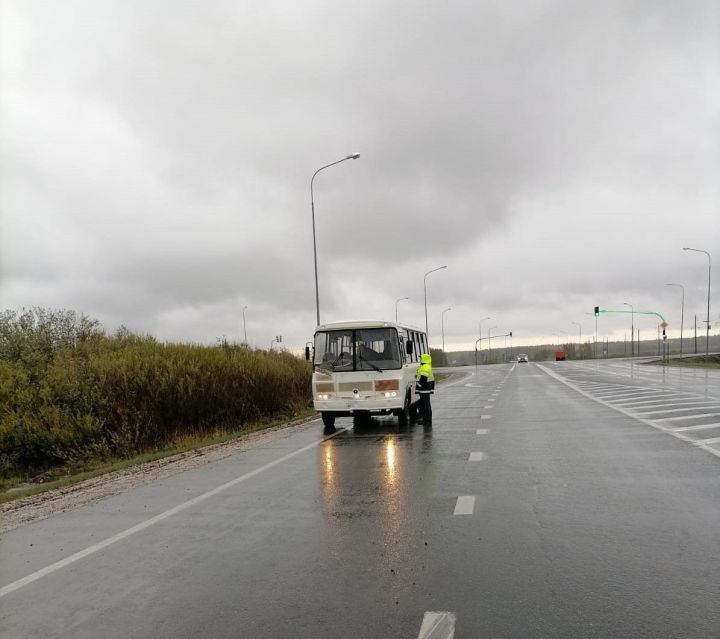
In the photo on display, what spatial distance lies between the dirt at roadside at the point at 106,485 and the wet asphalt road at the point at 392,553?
0.49 meters

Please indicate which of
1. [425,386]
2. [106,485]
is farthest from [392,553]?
[425,386]

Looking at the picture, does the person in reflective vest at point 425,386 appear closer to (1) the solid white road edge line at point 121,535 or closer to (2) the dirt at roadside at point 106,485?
(2) the dirt at roadside at point 106,485

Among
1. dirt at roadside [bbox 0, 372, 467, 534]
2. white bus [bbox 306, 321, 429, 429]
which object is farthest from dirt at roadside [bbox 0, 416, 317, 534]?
white bus [bbox 306, 321, 429, 429]

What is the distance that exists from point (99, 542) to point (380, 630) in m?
3.57

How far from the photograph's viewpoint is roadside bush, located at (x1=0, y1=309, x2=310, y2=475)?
15203mm

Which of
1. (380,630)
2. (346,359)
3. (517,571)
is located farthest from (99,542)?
(346,359)

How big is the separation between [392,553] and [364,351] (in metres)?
9.61

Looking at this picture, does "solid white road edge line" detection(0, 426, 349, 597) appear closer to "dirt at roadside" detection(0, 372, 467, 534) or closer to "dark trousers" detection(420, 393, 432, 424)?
"dirt at roadside" detection(0, 372, 467, 534)

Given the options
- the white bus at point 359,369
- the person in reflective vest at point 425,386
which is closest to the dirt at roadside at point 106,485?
the white bus at point 359,369

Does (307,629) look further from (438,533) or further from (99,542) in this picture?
(99,542)

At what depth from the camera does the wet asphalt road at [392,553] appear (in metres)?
3.91

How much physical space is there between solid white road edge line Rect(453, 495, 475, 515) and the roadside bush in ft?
35.6

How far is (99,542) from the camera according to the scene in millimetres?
5961

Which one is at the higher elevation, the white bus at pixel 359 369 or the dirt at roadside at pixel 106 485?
the white bus at pixel 359 369
